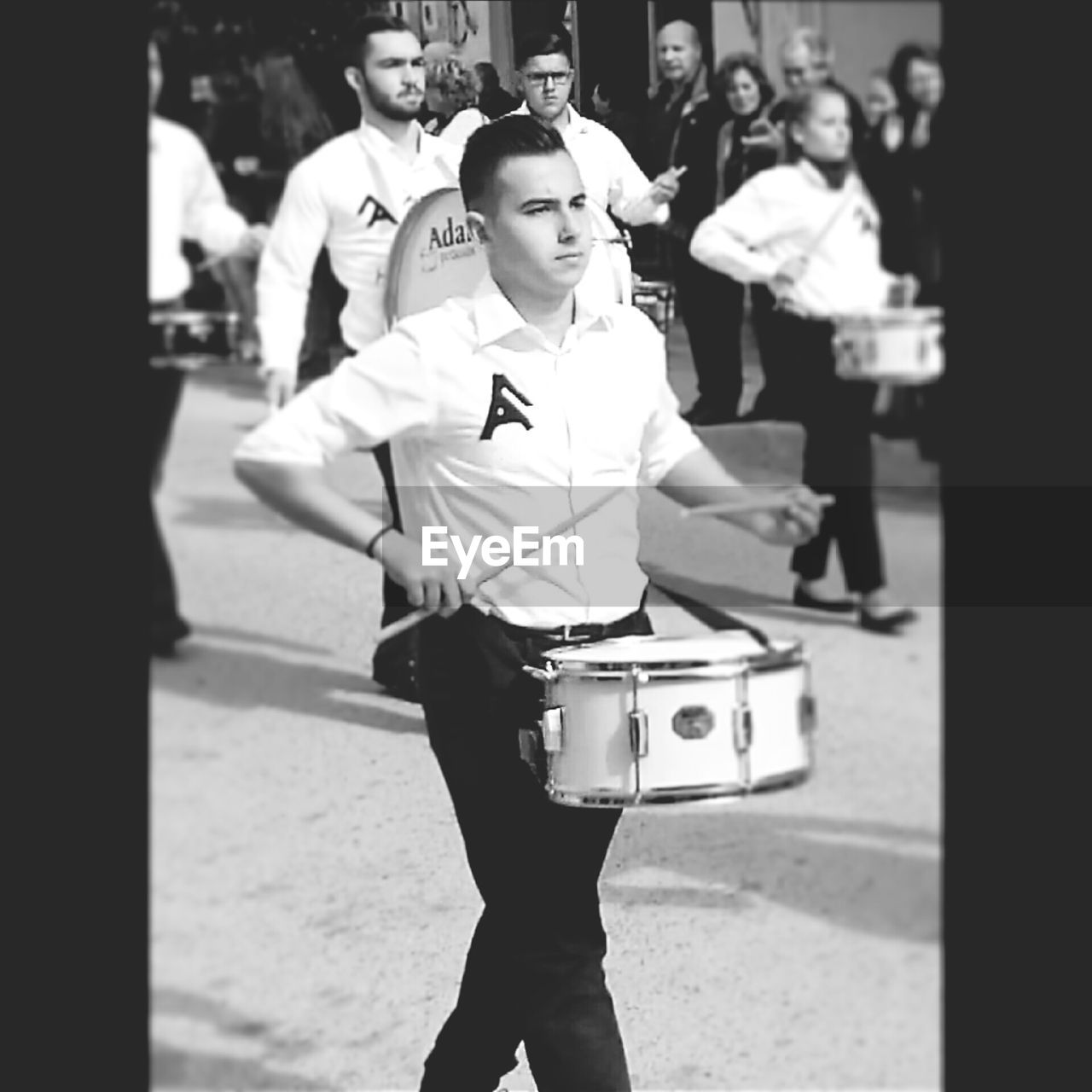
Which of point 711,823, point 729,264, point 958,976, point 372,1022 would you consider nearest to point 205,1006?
point 372,1022

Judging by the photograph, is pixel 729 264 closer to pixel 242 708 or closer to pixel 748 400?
pixel 748 400

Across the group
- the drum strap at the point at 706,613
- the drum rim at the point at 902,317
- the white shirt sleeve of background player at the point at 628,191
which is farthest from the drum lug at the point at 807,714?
the white shirt sleeve of background player at the point at 628,191

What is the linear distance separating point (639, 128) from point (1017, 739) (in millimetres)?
667

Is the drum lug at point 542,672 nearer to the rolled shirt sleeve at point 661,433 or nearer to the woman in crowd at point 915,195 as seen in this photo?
the rolled shirt sleeve at point 661,433

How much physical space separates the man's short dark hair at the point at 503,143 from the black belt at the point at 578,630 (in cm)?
38

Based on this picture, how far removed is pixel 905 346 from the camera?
2012 mm

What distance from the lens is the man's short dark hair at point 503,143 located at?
2002 millimetres

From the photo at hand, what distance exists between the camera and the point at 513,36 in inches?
78.7

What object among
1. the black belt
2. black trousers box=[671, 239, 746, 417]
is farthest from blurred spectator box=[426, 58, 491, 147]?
the black belt

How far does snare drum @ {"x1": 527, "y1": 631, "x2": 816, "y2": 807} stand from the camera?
6.36 ft

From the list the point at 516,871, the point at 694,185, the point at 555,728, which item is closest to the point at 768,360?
the point at 694,185

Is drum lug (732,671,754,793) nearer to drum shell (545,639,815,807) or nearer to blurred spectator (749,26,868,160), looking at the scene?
drum shell (545,639,815,807)

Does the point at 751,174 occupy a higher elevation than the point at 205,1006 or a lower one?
higher

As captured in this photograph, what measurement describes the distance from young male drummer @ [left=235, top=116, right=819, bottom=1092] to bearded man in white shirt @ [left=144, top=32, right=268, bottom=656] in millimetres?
83
